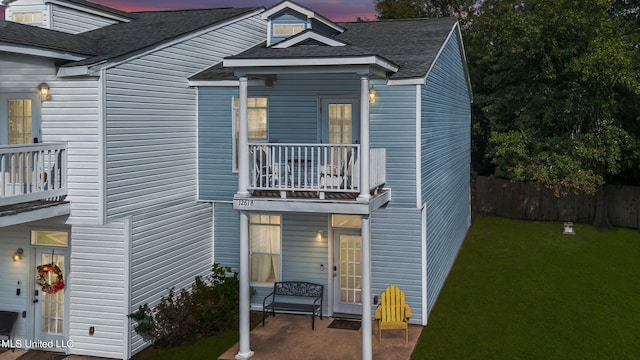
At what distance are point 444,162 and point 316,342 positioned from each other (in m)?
7.90

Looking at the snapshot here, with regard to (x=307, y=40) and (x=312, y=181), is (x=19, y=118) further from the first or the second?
(x=307, y=40)

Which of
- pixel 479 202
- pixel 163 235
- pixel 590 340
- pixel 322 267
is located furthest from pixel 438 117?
pixel 479 202

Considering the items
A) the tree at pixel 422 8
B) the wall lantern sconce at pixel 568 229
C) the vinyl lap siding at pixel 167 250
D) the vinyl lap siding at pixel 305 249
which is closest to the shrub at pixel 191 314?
the vinyl lap siding at pixel 167 250

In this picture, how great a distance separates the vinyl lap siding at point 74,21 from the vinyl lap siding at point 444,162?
29.4 ft

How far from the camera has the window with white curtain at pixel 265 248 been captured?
15828 mm

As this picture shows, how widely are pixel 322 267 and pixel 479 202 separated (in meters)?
18.0

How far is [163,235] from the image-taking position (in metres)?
14.1

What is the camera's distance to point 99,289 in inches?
504

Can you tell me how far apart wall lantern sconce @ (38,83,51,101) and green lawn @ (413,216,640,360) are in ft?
29.3

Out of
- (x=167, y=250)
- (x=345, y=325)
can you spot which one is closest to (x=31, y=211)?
(x=167, y=250)

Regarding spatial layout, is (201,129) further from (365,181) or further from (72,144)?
(365,181)

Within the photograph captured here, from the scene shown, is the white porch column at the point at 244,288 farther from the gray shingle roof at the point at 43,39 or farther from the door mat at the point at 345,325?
the gray shingle roof at the point at 43,39

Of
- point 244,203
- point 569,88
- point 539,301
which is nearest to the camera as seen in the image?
point 244,203

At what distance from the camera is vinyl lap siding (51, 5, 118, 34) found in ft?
51.9
